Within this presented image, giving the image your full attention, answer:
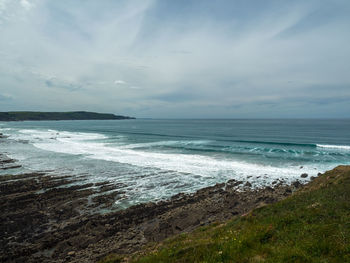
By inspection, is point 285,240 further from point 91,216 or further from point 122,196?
point 122,196

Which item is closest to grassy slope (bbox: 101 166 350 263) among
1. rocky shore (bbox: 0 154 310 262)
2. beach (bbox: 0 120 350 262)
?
rocky shore (bbox: 0 154 310 262)

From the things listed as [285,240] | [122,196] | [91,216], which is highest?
[285,240]

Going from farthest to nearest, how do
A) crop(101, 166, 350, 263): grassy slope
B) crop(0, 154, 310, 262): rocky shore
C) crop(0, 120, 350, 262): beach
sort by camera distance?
crop(0, 120, 350, 262): beach → crop(0, 154, 310, 262): rocky shore → crop(101, 166, 350, 263): grassy slope

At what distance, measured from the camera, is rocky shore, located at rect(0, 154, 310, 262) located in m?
11.6

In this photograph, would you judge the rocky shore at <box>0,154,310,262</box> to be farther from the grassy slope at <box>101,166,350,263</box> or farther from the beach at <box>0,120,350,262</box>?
the grassy slope at <box>101,166,350,263</box>

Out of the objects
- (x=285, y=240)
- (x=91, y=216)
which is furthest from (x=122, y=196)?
(x=285, y=240)

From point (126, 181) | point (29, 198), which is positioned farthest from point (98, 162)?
point (29, 198)

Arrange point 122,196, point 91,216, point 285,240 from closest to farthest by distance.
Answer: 1. point 285,240
2. point 91,216
3. point 122,196

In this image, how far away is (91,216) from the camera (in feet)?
50.0

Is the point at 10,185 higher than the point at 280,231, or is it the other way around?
the point at 280,231

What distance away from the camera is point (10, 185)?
70.6ft

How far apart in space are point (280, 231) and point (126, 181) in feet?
59.2

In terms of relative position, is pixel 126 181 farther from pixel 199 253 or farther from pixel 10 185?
pixel 199 253

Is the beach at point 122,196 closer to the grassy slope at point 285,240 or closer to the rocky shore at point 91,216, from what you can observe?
the rocky shore at point 91,216
